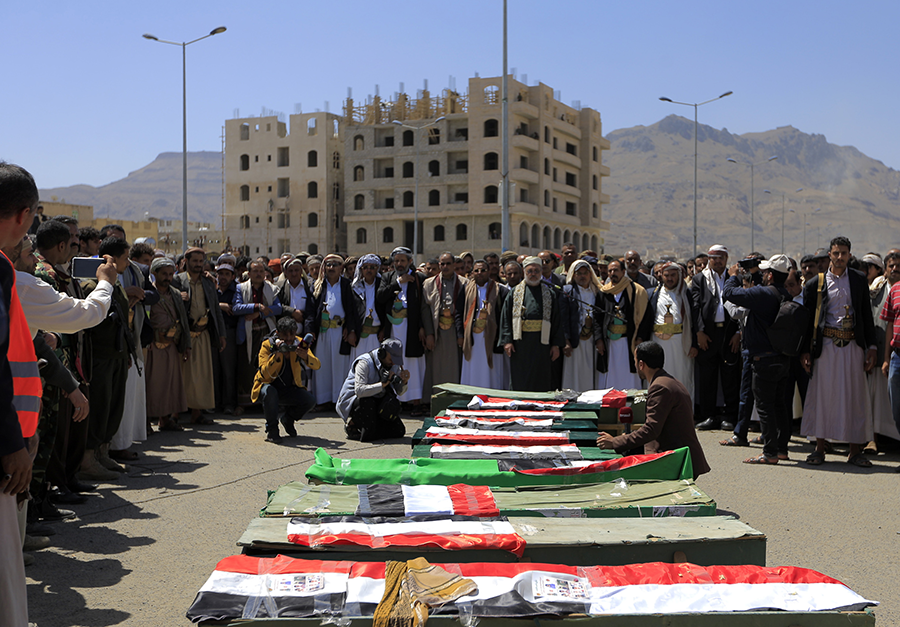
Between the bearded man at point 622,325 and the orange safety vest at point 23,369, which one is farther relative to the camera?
the bearded man at point 622,325

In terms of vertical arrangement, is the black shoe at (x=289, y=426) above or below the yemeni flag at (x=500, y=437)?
below

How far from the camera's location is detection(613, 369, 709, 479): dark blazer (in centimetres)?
601

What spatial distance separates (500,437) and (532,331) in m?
3.79

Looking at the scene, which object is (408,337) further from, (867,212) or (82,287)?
(867,212)

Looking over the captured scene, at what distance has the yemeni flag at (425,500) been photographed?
4559mm

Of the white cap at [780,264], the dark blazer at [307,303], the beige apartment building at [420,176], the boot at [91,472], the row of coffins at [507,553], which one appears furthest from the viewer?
the beige apartment building at [420,176]

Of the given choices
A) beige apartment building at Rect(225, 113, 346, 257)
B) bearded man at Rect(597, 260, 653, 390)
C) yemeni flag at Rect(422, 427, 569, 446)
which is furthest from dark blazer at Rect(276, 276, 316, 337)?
beige apartment building at Rect(225, 113, 346, 257)

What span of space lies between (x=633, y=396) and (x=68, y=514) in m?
5.19

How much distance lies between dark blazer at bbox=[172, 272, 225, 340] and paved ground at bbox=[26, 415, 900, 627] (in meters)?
1.69

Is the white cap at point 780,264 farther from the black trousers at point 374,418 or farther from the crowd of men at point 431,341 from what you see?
the black trousers at point 374,418

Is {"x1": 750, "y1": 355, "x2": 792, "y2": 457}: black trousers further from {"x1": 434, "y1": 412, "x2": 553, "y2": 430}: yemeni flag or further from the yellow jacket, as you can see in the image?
the yellow jacket

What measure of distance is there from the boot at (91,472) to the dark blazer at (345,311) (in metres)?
4.58

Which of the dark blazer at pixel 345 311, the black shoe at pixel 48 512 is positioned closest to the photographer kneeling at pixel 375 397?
the dark blazer at pixel 345 311

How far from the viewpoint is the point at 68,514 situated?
5.95 meters
